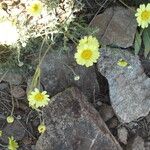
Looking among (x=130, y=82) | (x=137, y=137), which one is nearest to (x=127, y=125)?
(x=137, y=137)

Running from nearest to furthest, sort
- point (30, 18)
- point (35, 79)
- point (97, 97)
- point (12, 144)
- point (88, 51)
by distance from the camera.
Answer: point (88, 51), point (35, 79), point (30, 18), point (12, 144), point (97, 97)

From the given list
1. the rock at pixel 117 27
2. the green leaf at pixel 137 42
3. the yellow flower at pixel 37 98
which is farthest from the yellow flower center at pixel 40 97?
the green leaf at pixel 137 42

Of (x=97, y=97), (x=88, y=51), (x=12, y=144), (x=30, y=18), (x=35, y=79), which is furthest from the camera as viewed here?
(x=97, y=97)

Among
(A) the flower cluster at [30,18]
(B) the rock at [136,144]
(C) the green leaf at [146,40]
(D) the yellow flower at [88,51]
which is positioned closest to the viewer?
(D) the yellow flower at [88,51]

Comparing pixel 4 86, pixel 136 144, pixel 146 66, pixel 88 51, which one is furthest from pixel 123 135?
pixel 4 86

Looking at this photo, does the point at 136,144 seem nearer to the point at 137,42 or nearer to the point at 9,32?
the point at 137,42

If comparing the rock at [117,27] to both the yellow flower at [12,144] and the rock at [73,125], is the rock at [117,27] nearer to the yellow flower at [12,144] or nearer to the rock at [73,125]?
the rock at [73,125]

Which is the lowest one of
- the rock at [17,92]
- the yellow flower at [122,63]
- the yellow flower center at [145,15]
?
the yellow flower at [122,63]

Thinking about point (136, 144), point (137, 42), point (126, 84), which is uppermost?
point (137, 42)
